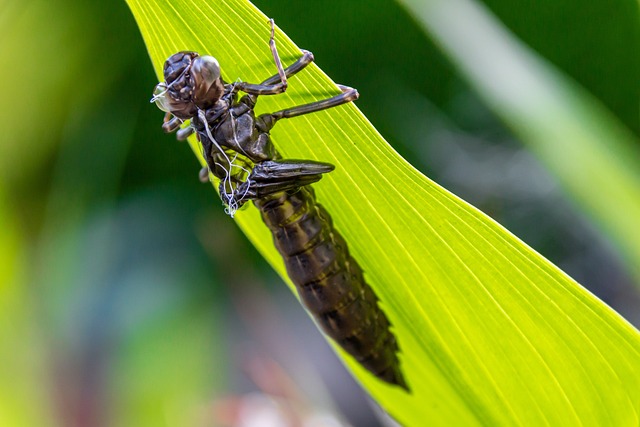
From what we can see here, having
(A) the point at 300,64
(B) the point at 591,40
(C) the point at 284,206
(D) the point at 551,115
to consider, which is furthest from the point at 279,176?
(B) the point at 591,40

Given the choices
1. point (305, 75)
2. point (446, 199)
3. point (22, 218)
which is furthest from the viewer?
point (22, 218)

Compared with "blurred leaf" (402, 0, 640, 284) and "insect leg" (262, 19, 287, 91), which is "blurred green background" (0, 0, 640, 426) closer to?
"blurred leaf" (402, 0, 640, 284)

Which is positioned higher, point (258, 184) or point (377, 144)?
point (258, 184)

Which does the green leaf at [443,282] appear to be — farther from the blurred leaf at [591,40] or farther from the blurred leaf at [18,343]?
the blurred leaf at [18,343]

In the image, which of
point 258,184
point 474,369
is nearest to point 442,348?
point 474,369

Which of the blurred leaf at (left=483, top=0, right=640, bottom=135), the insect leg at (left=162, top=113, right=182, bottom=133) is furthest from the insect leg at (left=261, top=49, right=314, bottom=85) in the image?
the blurred leaf at (left=483, top=0, right=640, bottom=135)

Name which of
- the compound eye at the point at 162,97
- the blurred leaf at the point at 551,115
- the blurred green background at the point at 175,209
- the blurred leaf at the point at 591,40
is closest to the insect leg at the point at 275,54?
the compound eye at the point at 162,97

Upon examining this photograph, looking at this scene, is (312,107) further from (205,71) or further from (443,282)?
(443,282)

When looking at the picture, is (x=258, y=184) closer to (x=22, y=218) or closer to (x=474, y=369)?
(x=474, y=369)
